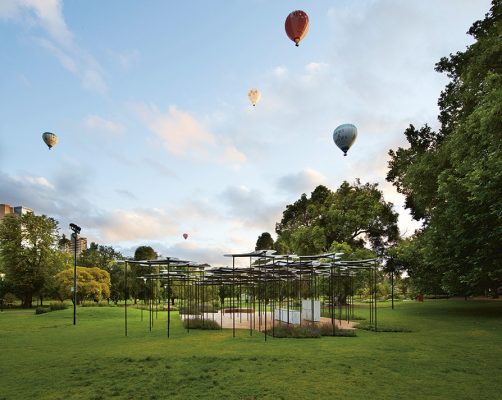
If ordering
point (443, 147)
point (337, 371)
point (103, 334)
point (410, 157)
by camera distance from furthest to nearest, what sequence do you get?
point (410, 157) < point (443, 147) < point (103, 334) < point (337, 371)

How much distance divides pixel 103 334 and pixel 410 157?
26550 millimetres

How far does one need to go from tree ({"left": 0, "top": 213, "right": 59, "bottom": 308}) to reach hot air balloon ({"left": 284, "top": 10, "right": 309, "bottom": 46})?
4568 centimetres

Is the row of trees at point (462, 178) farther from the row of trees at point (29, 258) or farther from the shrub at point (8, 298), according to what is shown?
the shrub at point (8, 298)

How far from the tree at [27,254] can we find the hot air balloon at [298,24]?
150 feet

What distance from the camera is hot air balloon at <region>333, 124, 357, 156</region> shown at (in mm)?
24844

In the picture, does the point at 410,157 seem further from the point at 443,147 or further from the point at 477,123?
the point at 477,123

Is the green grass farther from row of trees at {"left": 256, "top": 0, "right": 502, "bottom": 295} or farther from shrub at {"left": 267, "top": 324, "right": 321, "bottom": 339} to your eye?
row of trees at {"left": 256, "top": 0, "right": 502, "bottom": 295}

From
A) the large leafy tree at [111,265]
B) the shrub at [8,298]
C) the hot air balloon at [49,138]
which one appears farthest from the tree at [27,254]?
the hot air balloon at [49,138]

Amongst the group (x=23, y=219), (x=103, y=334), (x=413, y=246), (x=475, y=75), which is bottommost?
(x=103, y=334)

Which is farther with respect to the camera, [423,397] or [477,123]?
[477,123]

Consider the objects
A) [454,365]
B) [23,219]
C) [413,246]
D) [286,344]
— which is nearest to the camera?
[454,365]

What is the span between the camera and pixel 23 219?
5312 centimetres

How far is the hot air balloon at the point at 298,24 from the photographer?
2080cm

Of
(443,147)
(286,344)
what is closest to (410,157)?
(443,147)
